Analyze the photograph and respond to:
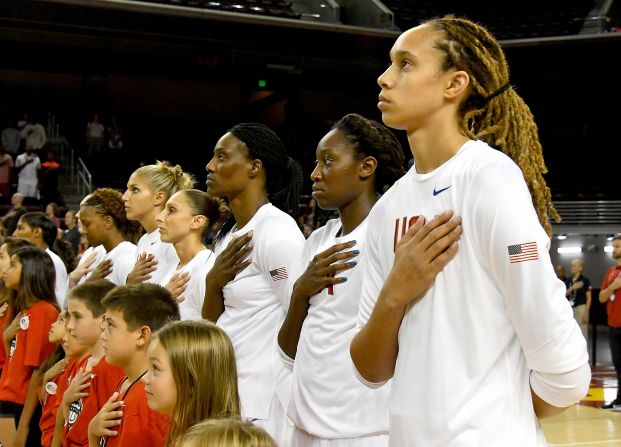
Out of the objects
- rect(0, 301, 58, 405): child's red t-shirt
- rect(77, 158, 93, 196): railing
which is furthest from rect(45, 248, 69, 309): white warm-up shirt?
rect(77, 158, 93, 196): railing

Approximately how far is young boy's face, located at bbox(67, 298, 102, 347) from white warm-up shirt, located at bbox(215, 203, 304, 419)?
0.71m

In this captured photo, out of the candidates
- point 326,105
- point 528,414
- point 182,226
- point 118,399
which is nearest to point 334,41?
point 326,105

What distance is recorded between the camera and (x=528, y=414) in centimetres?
174

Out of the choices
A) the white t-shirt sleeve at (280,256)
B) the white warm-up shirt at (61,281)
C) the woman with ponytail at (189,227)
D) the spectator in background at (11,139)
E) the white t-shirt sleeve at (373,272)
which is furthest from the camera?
the spectator in background at (11,139)

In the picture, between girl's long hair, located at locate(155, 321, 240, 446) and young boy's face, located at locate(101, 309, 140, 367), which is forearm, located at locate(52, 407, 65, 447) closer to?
young boy's face, located at locate(101, 309, 140, 367)

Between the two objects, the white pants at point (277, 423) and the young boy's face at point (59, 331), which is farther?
the young boy's face at point (59, 331)

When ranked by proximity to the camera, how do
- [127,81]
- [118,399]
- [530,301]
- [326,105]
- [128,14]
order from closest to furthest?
[530,301] < [118,399] < [128,14] < [127,81] < [326,105]

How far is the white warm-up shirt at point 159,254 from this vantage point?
4879 millimetres

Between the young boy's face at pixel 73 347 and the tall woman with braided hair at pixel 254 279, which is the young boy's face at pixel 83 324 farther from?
the tall woman with braided hair at pixel 254 279

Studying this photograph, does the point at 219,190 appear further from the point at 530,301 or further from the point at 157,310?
the point at 530,301

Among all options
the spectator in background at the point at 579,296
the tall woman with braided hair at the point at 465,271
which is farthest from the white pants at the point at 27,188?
the tall woman with braided hair at the point at 465,271

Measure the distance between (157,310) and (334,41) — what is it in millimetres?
15683

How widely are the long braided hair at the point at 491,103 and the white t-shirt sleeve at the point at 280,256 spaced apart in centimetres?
167

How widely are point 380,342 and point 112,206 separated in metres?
4.17
